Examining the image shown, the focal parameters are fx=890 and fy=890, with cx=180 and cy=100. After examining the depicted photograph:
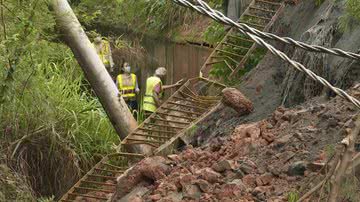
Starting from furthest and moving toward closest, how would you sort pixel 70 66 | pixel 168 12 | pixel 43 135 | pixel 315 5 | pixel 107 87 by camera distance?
pixel 168 12 → pixel 70 66 → pixel 107 87 → pixel 43 135 → pixel 315 5

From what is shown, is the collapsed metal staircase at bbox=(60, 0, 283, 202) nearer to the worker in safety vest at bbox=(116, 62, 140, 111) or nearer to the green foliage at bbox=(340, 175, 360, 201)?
the worker in safety vest at bbox=(116, 62, 140, 111)

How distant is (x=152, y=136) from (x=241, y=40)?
2.90 m

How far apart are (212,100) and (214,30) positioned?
482 centimetres

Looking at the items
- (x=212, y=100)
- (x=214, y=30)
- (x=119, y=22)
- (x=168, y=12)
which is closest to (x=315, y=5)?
(x=212, y=100)

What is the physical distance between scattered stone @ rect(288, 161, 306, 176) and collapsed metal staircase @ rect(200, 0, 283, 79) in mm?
5793

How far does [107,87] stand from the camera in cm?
1373

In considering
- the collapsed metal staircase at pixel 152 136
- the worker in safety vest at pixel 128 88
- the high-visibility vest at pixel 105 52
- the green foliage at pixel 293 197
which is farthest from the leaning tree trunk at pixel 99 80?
the green foliage at pixel 293 197

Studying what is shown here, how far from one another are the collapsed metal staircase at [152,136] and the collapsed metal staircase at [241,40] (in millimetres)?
613

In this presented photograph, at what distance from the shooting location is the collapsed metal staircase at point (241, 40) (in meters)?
13.7

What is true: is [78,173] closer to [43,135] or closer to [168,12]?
[43,135]

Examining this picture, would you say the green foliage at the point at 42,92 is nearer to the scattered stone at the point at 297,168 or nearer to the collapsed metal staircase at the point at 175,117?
the collapsed metal staircase at the point at 175,117

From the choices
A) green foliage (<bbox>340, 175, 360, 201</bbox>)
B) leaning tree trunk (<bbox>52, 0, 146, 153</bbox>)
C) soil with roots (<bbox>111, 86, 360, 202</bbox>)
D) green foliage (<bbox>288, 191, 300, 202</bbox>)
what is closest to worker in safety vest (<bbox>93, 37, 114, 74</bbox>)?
leaning tree trunk (<bbox>52, 0, 146, 153</bbox>)

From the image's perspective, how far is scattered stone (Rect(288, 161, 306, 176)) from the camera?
7.70 metres

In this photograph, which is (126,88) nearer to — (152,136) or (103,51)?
(103,51)
